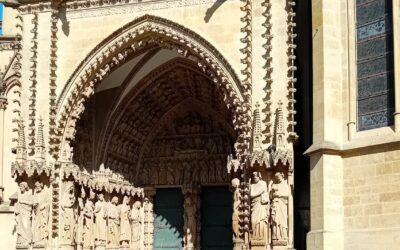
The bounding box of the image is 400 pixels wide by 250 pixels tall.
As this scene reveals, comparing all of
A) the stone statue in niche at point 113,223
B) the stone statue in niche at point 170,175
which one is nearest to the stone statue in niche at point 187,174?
the stone statue in niche at point 170,175

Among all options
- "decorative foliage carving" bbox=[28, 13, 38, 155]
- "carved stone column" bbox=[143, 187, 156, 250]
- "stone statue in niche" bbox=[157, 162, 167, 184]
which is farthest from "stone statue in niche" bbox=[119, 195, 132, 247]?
"decorative foliage carving" bbox=[28, 13, 38, 155]

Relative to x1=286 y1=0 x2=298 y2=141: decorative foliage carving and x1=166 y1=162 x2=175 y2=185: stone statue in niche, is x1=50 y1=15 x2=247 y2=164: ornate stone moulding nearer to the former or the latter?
x1=286 y1=0 x2=298 y2=141: decorative foliage carving

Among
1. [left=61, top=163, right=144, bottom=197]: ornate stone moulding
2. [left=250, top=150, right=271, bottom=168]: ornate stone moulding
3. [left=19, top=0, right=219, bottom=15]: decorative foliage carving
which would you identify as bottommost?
[left=61, top=163, right=144, bottom=197]: ornate stone moulding

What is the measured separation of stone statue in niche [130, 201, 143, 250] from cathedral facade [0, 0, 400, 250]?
0.03 meters

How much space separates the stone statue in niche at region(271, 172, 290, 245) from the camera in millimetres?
13992

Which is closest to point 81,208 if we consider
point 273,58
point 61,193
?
point 61,193

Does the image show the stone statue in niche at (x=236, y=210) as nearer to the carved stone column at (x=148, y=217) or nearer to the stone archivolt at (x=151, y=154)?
the stone archivolt at (x=151, y=154)

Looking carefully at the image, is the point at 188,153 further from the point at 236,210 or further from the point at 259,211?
the point at 259,211

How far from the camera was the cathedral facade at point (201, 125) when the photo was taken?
1292cm

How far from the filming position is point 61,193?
53.0ft

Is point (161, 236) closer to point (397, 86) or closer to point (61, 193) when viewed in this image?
point (61, 193)

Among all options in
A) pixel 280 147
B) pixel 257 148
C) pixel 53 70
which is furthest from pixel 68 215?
pixel 280 147

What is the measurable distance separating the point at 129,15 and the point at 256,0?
271 centimetres

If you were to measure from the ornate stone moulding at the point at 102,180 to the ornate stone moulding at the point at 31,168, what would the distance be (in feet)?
1.25
